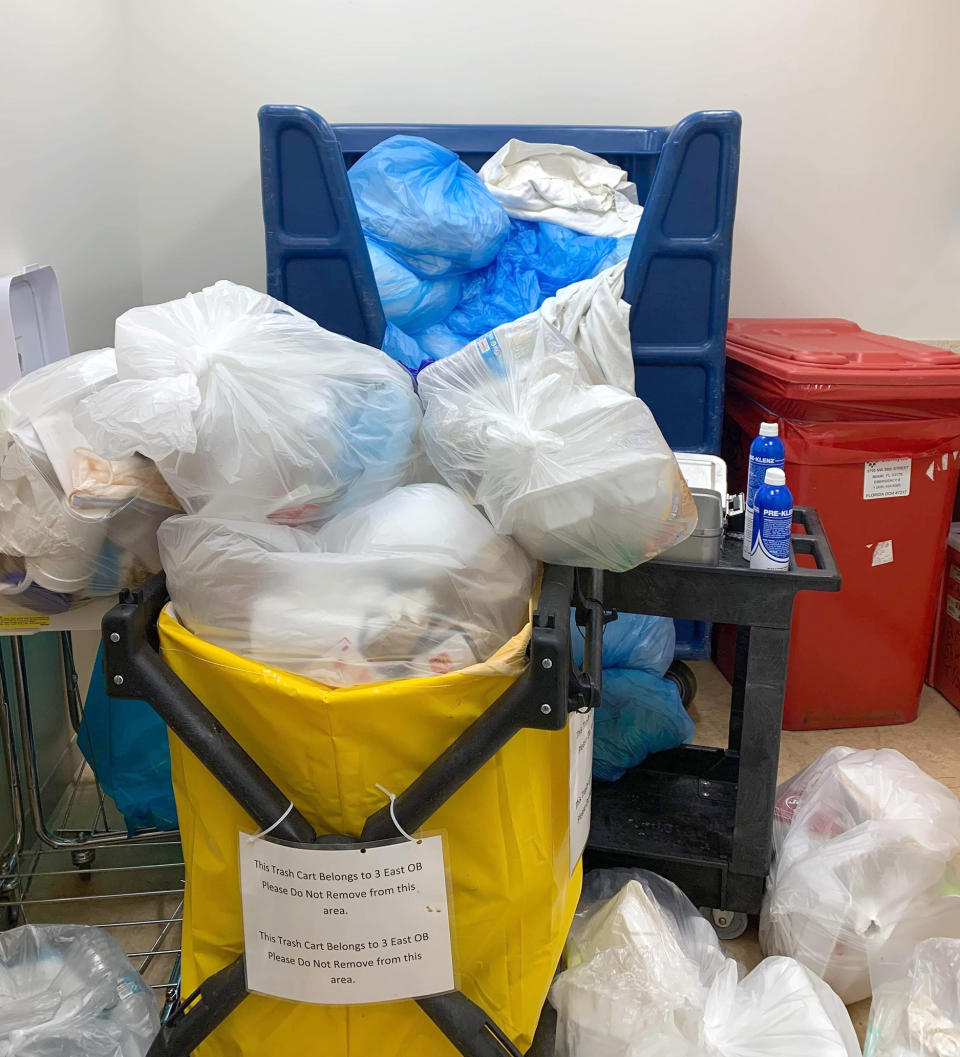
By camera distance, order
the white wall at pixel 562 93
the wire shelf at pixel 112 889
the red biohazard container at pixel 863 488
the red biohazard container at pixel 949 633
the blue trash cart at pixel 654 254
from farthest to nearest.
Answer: the white wall at pixel 562 93, the red biohazard container at pixel 949 633, the red biohazard container at pixel 863 488, the blue trash cart at pixel 654 254, the wire shelf at pixel 112 889

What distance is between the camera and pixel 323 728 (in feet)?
3.29

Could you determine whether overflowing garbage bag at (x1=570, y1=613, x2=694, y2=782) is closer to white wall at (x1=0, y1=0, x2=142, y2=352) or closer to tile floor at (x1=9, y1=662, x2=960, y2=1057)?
tile floor at (x1=9, y1=662, x2=960, y2=1057)

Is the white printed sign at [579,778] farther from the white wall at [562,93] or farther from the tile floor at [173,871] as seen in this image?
the white wall at [562,93]

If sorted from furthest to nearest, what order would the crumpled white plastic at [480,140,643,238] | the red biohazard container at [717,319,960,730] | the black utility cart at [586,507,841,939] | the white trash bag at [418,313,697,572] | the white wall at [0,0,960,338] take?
1. the white wall at [0,0,960,338]
2. the crumpled white plastic at [480,140,643,238]
3. the red biohazard container at [717,319,960,730]
4. the black utility cart at [586,507,841,939]
5. the white trash bag at [418,313,697,572]

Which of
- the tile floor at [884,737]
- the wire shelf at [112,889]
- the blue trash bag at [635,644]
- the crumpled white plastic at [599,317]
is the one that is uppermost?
the crumpled white plastic at [599,317]

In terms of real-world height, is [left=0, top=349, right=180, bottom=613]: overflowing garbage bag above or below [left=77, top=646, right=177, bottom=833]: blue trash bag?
above

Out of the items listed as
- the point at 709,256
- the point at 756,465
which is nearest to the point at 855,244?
the point at 709,256

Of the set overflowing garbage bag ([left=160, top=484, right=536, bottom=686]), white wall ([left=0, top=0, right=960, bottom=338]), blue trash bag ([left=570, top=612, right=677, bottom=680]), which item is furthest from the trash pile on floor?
white wall ([left=0, top=0, right=960, bottom=338])

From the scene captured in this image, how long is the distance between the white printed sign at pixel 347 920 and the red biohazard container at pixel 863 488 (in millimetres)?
1379

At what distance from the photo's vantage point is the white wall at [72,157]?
1.71 metres

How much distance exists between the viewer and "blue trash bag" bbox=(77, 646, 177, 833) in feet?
5.38

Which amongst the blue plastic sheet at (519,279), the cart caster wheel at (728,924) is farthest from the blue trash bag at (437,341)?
the cart caster wheel at (728,924)

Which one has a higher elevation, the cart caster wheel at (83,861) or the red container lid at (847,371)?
the red container lid at (847,371)

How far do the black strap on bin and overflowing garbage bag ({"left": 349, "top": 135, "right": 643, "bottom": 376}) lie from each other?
1050mm
